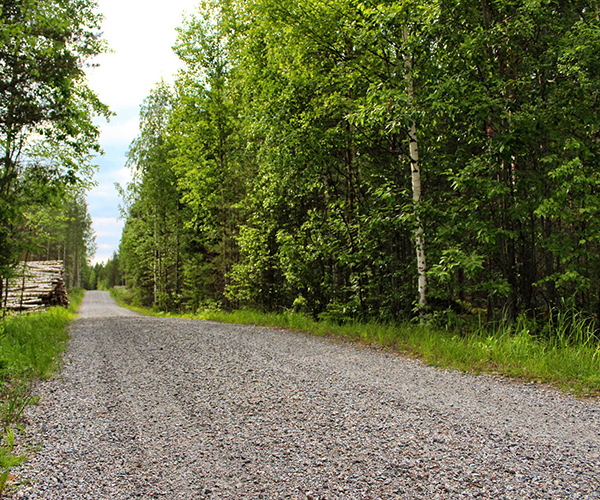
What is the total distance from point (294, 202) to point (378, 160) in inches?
107

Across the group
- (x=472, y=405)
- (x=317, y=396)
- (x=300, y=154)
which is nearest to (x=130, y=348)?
(x=317, y=396)

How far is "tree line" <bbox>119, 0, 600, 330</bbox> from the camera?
5.64 meters

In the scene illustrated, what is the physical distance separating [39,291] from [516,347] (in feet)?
67.1

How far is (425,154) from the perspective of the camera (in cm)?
753

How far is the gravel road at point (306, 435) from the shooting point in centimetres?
237

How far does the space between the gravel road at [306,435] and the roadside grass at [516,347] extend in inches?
16.5

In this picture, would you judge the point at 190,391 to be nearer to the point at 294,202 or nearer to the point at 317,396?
the point at 317,396

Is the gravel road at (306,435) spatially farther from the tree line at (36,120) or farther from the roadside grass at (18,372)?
the tree line at (36,120)

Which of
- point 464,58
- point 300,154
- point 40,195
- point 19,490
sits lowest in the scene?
point 19,490

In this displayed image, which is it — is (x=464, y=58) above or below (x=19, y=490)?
above

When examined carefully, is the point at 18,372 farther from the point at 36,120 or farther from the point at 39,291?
the point at 39,291

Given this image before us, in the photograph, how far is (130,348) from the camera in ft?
23.1

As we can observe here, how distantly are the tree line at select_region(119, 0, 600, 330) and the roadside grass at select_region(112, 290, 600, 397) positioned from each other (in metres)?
0.44

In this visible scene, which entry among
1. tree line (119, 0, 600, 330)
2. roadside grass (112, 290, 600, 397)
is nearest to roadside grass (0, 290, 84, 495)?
roadside grass (112, 290, 600, 397)
